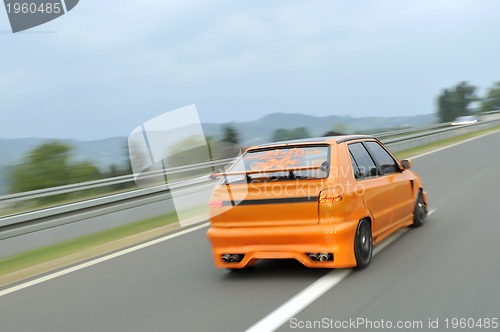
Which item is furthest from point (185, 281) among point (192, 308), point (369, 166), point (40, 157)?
point (40, 157)

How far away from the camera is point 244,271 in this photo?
6.68m

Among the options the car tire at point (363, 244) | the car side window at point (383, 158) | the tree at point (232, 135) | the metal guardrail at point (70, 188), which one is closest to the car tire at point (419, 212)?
the car side window at point (383, 158)

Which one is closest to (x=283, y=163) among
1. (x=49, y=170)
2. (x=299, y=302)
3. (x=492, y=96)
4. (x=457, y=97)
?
(x=299, y=302)

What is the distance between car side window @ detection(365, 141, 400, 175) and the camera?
24.9ft

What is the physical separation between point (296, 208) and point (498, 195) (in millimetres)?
6450

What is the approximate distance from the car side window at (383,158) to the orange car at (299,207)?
2.09 ft

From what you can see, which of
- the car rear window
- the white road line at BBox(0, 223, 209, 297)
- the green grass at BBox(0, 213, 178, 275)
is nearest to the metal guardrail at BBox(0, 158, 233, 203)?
the green grass at BBox(0, 213, 178, 275)

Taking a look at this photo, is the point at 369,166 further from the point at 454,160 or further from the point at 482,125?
the point at 482,125

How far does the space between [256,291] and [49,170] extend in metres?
19.9

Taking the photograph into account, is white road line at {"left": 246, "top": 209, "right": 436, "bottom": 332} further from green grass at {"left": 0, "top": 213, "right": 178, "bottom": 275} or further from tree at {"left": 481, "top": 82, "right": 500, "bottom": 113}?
tree at {"left": 481, "top": 82, "right": 500, "bottom": 113}

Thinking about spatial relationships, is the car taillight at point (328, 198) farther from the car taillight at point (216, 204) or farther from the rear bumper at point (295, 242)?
the car taillight at point (216, 204)

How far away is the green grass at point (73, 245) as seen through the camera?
847 centimetres

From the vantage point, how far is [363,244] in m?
6.31

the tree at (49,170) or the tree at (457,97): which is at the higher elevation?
the tree at (49,170)
